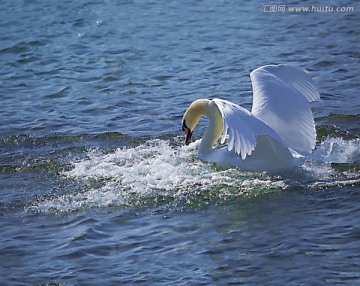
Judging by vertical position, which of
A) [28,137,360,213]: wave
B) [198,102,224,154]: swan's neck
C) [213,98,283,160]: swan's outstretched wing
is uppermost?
[213,98,283,160]: swan's outstretched wing

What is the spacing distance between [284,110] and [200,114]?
910mm

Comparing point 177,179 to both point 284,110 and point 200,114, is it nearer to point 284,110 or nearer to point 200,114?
point 200,114

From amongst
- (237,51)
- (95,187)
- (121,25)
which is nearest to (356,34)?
(237,51)

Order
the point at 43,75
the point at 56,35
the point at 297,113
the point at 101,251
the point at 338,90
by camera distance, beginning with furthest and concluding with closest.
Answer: the point at 56,35 → the point at 43,75 → the point at 338,90 → the point at 297,113 → the point at 101,251

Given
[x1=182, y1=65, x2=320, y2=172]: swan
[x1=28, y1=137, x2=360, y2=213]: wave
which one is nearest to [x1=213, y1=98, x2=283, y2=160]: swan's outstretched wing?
[x1=182, y1=65, x2=320, y2=172]: swan

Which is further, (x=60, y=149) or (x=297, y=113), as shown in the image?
(x=60, y=149)

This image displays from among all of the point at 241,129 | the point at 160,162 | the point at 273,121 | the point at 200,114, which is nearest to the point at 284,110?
the point at 273,121

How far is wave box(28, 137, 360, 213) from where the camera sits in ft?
28.3

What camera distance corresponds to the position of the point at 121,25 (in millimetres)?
16734

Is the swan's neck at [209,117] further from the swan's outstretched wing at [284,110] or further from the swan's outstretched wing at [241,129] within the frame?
the swan's outstretched wing at [241,129]

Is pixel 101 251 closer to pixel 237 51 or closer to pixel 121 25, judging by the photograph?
pixel 237 51

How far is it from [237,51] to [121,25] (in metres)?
3.05

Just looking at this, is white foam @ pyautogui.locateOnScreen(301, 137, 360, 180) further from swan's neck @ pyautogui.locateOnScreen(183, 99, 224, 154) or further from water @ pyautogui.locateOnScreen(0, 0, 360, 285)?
swan's neck @ pyautogui.locateOnScreen(183, 99, 224, 154)

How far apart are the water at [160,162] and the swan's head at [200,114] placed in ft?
0.92
